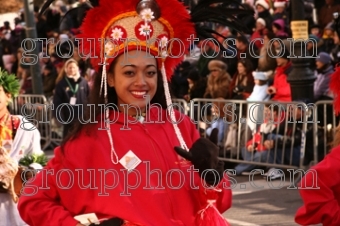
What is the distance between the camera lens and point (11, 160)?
23.1 ft

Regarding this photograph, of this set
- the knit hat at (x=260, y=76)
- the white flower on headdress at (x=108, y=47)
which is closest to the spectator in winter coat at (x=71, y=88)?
the knit hat at (x=260, y=76)

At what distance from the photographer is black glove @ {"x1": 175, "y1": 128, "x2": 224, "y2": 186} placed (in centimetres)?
471

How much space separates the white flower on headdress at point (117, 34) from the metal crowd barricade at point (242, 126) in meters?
6.66

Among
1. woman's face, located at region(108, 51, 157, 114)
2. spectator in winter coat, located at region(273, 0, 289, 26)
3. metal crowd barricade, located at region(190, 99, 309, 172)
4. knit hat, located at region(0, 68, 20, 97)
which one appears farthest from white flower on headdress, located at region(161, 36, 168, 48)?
spectator in winter coat, located at region(273, 0, 289, 26)

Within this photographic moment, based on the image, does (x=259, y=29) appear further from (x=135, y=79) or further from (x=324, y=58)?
(x=135, y=79)

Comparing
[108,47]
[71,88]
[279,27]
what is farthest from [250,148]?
[108,47]

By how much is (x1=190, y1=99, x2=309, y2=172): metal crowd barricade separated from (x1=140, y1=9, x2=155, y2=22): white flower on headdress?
6.66 m

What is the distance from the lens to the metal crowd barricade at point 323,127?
11492 millimetres

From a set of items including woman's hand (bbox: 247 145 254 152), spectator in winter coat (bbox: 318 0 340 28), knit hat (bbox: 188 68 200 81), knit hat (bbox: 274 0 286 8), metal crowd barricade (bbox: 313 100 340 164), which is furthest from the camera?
knit hat (bbox: 274 0 286 8)

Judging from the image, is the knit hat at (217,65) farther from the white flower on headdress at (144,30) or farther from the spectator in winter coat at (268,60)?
the white flower on headdress at (144,30)

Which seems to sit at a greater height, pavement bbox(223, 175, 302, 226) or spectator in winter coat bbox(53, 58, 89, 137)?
spectator in winter coat bbox(53, 58, 89, 137)

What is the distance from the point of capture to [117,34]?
5.00 meters

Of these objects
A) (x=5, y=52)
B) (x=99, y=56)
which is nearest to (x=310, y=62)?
(x=99, y=56)

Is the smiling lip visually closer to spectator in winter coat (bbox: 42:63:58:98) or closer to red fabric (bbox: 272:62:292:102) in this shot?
red fabric (bbox: 272:62:292:102)
